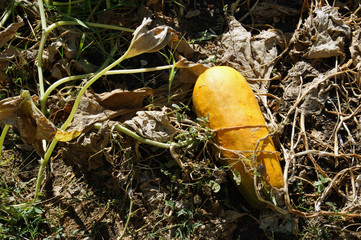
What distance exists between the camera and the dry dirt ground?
2.83 metres

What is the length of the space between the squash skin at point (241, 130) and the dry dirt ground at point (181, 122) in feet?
0.38

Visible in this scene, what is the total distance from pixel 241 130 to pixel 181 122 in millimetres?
502

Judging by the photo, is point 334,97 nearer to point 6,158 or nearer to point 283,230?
point 283,230

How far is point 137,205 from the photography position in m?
2.89

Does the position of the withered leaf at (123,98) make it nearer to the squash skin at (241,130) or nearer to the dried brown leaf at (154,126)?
the dried brown leaf at (154,126)

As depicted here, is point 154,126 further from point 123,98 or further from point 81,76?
point 81,76

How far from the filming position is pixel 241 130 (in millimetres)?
2742

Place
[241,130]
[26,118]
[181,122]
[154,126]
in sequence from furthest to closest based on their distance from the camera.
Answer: [181,122] → [154,126] → [241,130] → [26,118]

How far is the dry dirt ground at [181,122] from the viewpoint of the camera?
2.83m

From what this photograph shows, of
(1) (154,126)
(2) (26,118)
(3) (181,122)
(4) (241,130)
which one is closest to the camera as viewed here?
(2) (26,118)

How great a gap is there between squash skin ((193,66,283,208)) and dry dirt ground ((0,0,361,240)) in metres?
0.11

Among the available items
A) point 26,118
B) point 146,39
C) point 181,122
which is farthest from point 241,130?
point 26,118

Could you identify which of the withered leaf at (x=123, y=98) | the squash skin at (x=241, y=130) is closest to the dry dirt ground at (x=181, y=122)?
the withered leaf at (x=123, y=98)

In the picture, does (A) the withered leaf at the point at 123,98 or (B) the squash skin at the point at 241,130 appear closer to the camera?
(B) the squash skin at the point at 241,130
